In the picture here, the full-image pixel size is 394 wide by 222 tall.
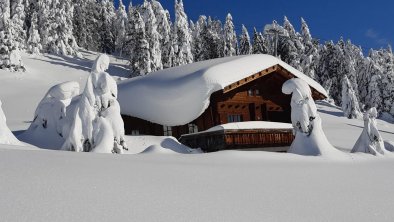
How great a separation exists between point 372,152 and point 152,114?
35.6 feet

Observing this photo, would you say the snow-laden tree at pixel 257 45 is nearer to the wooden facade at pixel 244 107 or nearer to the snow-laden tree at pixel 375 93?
the snow-laden tree at pixel 375 93

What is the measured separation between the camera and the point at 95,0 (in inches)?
3713

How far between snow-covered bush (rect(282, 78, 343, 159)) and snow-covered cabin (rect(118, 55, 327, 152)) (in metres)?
4.01

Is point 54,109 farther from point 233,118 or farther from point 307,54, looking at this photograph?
point 307,54

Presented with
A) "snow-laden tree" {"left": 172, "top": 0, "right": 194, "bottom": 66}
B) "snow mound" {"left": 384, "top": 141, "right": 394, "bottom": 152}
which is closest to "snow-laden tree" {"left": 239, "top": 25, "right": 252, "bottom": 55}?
"snow-laden tree" {"left": 172, "top": 0, "right": 194, "bottom": 66}

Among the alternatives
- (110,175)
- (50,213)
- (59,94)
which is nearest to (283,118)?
(59,94)

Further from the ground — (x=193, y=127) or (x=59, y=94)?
(x=59, y=94)

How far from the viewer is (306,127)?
1672 centimetres

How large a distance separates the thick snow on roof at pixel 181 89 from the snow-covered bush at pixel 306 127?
401cm

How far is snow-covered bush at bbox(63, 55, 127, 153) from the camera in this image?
45.4 feet

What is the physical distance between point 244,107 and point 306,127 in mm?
9055

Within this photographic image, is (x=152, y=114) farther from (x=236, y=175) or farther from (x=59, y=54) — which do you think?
(x=59, y=54)

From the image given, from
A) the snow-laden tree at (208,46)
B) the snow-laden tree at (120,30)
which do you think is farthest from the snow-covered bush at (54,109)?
the snow-laden tree at (120,30)

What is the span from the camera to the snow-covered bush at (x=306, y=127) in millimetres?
16109
